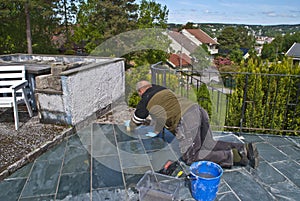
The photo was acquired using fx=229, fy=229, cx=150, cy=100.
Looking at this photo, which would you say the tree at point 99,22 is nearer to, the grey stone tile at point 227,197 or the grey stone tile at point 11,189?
the grey stone tile at point 11,189

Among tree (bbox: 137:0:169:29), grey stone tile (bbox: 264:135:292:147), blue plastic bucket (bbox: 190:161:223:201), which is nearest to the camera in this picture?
blue plastic bucket (bbox: 190:161:223:201)

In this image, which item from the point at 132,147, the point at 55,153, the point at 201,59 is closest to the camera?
the point at 55,153

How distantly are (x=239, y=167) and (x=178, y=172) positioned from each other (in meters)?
0.70

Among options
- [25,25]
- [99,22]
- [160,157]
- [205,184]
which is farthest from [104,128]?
[25,25]

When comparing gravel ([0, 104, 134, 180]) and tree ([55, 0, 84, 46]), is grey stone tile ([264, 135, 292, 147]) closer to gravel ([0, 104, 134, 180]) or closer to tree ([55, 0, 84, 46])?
gravel ([0, 104, 134, 180])

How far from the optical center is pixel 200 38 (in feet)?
140

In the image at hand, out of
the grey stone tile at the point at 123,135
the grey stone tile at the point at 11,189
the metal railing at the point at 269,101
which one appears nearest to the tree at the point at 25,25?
the grey stone tile at the point at 123,135

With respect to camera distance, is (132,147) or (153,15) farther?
(153,15)

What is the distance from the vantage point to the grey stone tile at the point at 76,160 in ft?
8.32

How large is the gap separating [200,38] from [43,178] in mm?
43574

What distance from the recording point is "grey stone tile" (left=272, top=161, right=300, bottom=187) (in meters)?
2.38

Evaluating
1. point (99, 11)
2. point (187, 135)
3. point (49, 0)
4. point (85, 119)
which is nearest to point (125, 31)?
point (99, 11)

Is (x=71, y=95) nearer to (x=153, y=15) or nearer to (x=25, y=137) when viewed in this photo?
(x=25, y=137)

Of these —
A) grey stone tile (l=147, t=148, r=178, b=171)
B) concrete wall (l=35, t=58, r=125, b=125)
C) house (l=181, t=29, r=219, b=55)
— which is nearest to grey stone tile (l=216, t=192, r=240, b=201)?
grey stone tile (l=147, t=148, r=178, b=171)
